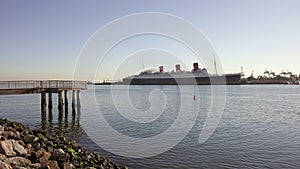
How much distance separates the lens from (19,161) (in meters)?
A: 7.70

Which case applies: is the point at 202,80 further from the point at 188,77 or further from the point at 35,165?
the point at 35,165

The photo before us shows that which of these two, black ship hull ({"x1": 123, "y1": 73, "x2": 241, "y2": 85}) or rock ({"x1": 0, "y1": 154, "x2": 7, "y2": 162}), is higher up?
black ship hull ({"x1": 123, "y1": 73, "x2": 241, "y2": 85})

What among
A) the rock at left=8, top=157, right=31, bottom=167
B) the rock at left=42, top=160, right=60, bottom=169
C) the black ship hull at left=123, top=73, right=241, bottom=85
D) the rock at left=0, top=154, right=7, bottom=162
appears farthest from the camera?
the black ship hull at left=123, top=73, right=241, bottom=85

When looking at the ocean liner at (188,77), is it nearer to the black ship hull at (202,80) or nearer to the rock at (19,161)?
the black ship hull at (202,80)

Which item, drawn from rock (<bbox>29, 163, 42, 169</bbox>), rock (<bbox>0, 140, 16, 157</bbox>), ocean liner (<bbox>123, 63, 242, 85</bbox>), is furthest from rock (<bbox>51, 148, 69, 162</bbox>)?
ocean liner (<bbox>123, 63, 242, 85</bbox>)

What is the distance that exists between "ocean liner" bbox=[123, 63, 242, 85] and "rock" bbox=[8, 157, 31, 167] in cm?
14508

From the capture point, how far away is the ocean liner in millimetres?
153375

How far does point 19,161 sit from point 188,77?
490 feet

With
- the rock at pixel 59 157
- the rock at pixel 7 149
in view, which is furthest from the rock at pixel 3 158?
the rock at pixel 59 157

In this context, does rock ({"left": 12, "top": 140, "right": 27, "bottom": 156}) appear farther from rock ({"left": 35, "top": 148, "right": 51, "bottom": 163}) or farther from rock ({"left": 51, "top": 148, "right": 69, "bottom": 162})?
rock ({"left": 51, "top": 148, "right": 69, "bottom": 162})

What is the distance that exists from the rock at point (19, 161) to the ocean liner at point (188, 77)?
476 ft

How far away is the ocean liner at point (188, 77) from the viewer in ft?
503

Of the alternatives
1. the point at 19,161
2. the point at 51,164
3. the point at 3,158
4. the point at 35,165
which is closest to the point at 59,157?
the point at 51,164

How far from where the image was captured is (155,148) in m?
15.7
